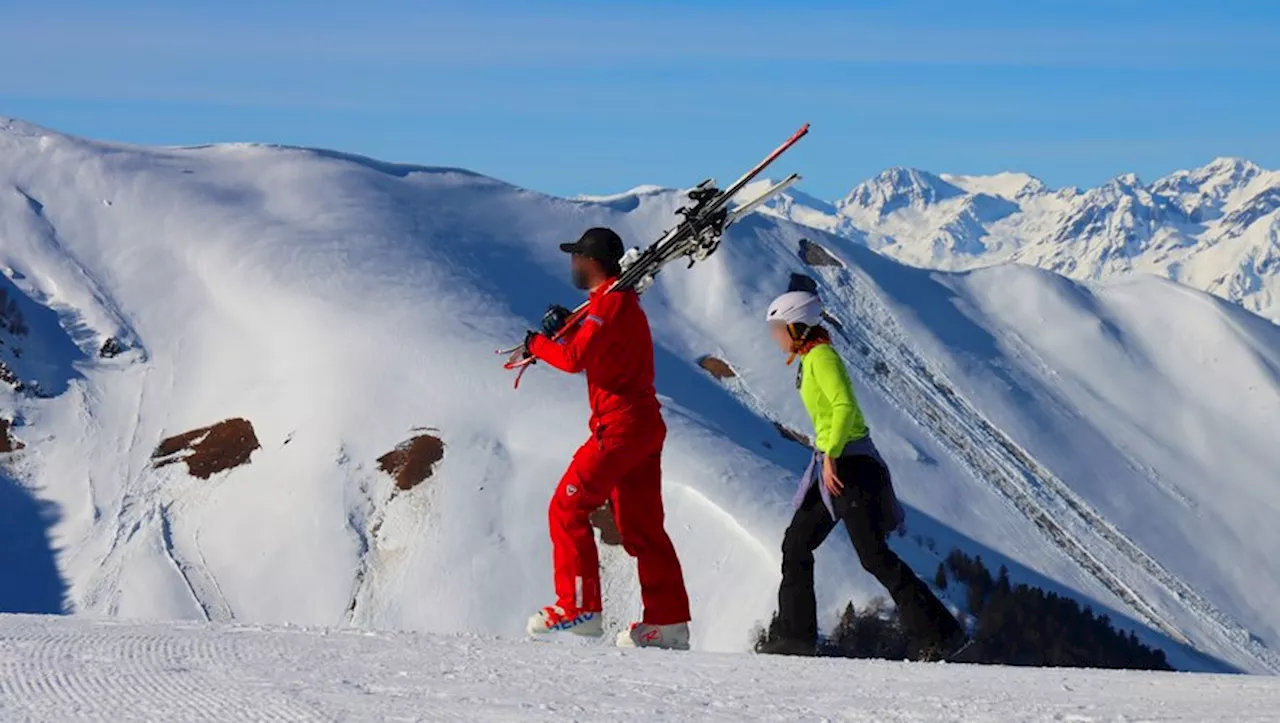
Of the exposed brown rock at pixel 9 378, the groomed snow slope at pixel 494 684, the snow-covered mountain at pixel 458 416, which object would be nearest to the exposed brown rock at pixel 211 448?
the snow-covered mountain at pixel 458 416

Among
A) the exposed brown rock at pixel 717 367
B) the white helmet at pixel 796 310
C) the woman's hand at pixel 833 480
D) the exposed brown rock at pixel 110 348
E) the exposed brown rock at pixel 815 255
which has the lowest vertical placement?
the woman's hand at pixel 833 480

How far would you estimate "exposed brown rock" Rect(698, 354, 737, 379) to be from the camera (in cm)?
6619

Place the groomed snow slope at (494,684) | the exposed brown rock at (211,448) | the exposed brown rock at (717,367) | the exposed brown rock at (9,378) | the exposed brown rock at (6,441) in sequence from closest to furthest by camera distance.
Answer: the groomed snow slope at (494,684) < the exposed brown rock at (211,448) < the exposed brown rock at (6,441) < the exposed brown rock at (9,378) < the exposed brown rock at (717,367)

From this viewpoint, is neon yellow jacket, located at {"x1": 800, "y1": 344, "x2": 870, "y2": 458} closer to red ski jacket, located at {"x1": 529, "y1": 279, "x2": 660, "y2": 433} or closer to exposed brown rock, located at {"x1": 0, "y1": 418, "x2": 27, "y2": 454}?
red ski jacket, located at {"x1": 529, "y1": 279, "x2": 660, "y2": 433}

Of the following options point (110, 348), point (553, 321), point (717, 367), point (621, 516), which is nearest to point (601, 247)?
point (553, 321)

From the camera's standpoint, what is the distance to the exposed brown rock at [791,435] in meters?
60.3

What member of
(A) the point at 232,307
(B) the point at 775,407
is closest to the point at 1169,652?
(B) the point at 775,407

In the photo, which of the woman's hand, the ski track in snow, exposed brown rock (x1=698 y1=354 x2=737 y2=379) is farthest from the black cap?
the ski track in snow

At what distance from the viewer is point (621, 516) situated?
9273 millimetres

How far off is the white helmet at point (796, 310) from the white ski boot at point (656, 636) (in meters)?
2.07

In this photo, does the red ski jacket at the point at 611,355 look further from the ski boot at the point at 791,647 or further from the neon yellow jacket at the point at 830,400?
the ski boot at the point at 791,647

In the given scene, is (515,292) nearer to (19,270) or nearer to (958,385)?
(19,270)

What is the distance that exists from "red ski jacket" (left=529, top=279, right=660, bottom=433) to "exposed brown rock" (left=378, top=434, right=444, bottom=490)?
133 ft

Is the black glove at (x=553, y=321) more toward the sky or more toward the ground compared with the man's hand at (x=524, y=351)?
more toward the sky
